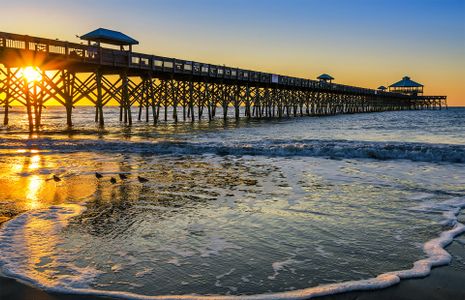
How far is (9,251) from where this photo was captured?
4.20 m

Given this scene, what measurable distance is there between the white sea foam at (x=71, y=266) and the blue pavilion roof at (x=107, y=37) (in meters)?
23.1

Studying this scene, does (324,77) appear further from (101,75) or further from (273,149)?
(273,149)

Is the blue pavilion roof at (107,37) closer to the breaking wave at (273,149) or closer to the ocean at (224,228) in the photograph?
the breaking wave at (273,149)

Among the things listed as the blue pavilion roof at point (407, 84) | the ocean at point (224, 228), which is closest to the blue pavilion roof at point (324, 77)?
the blue pavilion roof at point (407, 84)

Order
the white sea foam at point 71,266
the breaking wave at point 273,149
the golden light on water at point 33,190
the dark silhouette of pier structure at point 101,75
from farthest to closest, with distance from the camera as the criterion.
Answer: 1. the dark silhouette of pier structure at point 101,75
2. the breaking wave at point 273,149
3. the golden light on water at point 33,190
4. the white sea foam at point 71,266

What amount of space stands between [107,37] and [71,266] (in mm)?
25075

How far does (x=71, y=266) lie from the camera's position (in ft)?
12.4

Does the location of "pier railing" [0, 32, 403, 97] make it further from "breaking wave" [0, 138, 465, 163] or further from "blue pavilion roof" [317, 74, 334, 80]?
"blue pavilion roof" [317, 74, 334, 80]

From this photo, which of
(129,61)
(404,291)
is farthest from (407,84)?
(404,291)

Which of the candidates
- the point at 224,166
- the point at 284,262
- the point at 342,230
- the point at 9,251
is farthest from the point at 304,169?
the point at 9,251

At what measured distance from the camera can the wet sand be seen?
3.18 m

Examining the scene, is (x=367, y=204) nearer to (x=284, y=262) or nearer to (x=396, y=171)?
(x=284, y=262)

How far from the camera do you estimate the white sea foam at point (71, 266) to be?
10.8 ft

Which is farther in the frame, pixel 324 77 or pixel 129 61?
A: pixel 324 77
